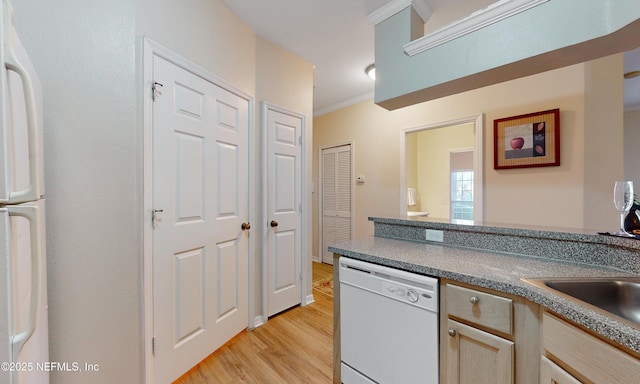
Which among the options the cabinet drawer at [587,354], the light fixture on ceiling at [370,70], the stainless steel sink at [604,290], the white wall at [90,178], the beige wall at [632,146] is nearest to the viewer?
the cabinet drawer at [587,354]

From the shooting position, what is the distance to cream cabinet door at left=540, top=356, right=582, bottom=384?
81 cm

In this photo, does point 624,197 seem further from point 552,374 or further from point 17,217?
point 17,217

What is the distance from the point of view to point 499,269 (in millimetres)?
1159

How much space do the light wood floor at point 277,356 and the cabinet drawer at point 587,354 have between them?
52.1 inches

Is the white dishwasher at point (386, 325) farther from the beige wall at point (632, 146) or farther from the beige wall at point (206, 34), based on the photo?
the beige wall at point (632, 146)

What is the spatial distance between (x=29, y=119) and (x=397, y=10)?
216 cm

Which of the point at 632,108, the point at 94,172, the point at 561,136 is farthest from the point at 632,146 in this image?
the point at 94,172

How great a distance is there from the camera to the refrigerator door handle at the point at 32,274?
28.3 inches

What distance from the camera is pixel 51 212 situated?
110 centimetres

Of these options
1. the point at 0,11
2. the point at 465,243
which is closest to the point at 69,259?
the point at 0,11

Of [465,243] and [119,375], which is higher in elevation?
[465,243]

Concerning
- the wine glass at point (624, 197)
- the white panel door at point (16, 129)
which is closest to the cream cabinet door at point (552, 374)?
the wine glass at point (624, 197)

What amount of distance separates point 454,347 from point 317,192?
11.7ft

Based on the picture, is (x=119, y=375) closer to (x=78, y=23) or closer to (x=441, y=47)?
(x=78, y=23)
